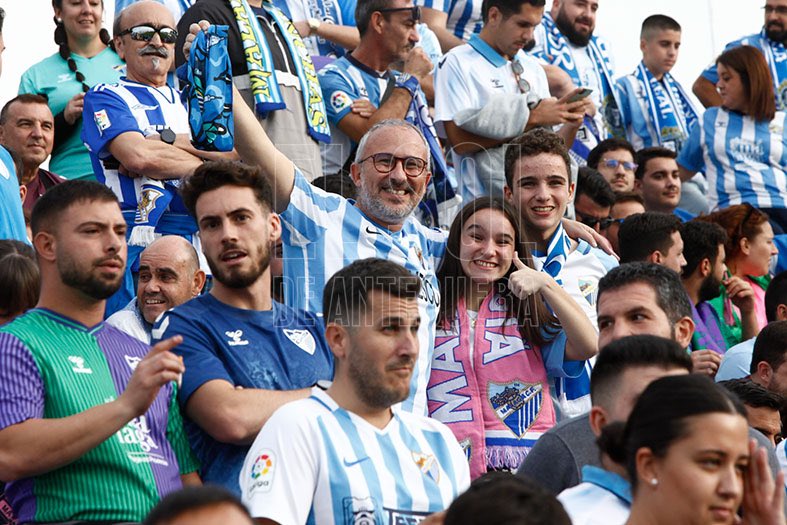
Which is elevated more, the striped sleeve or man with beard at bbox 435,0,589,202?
man with beard at bbox 435,0,589,202

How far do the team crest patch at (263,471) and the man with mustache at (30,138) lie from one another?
3.62 metres

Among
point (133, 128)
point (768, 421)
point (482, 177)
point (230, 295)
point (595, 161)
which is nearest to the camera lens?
point (230, 295)

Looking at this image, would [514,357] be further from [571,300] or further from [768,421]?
[768,421]

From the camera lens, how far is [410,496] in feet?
12.7

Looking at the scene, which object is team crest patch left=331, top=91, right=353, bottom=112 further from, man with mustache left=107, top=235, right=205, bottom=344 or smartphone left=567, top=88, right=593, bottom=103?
man with mustache left=107, top=235, right=205, bottom=344

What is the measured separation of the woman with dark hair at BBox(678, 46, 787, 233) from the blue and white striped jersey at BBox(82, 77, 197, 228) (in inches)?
196

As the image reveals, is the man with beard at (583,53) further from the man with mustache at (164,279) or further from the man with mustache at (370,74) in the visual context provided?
the man with mustache at (164,279)

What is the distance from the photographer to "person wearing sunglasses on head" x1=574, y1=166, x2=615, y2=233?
812 cm

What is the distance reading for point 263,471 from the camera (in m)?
3.69

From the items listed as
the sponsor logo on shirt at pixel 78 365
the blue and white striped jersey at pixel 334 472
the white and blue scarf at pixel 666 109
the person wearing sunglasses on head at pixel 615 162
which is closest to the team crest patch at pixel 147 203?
the sponsor logo on shirt at pixel 78 365

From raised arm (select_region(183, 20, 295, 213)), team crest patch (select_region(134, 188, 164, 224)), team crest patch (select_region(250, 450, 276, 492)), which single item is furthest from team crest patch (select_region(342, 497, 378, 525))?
team crest patch (select_region(134, 188, 164, 224))

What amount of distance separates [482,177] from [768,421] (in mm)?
2813

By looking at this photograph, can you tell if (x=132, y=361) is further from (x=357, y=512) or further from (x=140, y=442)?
(x=357, y=512)

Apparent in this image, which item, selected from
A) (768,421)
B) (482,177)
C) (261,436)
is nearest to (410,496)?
(261,436)
